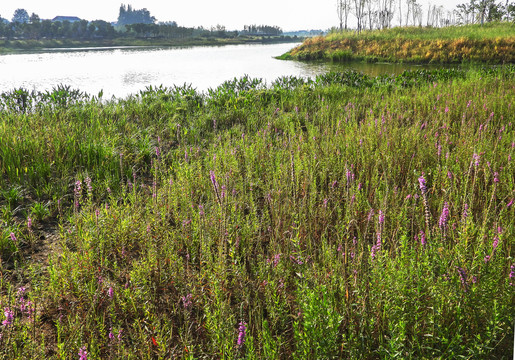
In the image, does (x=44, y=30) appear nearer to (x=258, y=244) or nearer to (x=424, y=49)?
(x=424, y=49)

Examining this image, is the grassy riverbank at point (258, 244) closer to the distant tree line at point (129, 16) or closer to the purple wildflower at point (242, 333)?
the purple wildflower at point (242, 333)

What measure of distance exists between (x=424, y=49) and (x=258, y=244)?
Result: 27.5m

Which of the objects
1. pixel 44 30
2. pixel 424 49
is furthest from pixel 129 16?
pixel 424 49

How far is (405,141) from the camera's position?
421cm

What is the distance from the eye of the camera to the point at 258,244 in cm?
264

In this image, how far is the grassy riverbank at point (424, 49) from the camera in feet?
73.3

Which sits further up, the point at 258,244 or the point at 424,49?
the point at 424,49

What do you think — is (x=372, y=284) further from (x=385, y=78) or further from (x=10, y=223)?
(x=385, y=78)

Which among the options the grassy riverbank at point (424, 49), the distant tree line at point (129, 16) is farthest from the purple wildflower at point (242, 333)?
the distant tree line at point (129, 16)

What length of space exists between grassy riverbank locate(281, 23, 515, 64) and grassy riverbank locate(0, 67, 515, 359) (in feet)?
64.3

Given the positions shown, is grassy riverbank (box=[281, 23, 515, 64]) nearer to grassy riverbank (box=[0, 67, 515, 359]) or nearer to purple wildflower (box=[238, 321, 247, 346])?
grassy riverbank (box=[0, 67, 515, 359])

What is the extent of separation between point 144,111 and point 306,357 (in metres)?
6.52

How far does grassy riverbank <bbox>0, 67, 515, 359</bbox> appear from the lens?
1741mm

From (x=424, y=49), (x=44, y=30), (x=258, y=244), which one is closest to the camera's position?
(x=258, y=244)
